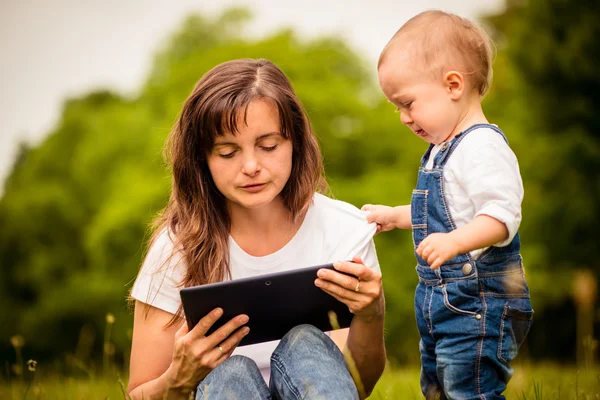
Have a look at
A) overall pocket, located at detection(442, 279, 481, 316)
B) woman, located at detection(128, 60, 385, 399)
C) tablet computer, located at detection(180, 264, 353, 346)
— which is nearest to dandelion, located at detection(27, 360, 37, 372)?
woman, located at detection(128, 60, 385, 399)

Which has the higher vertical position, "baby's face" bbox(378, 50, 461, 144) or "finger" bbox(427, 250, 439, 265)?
"baby's face" bbox(378, 50, 461, 144)

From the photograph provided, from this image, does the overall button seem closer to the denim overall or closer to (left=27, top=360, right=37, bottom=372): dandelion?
the denim overall

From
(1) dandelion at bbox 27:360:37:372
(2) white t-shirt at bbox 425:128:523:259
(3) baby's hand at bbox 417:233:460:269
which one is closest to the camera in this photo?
(3) baby's hand at bbox 417:233:460:269

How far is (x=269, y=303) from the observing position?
8.21ft

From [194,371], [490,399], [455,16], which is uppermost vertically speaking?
[455,16]

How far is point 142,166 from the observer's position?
16.9 metres

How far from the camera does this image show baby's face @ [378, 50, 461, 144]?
2.56 meters

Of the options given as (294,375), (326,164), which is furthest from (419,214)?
(326,164)

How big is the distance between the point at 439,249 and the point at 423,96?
0.63 m

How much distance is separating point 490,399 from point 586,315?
9.63m

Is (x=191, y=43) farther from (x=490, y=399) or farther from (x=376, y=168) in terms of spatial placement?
(x=490, y=399)

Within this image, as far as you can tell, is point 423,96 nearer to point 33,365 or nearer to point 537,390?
point 537,390

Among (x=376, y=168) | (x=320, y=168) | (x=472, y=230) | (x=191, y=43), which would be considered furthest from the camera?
(x=191, y=43)

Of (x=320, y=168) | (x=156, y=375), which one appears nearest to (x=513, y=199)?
(x=320, y=168)
